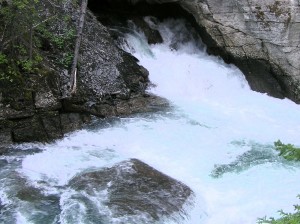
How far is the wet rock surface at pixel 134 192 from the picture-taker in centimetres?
696

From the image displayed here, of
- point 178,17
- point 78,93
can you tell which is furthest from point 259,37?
point 78,93

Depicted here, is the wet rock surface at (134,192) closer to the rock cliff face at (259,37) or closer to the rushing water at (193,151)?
the rushing water at (193,151)

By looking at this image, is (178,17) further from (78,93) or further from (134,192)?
(134,192)

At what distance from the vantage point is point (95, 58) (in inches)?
450

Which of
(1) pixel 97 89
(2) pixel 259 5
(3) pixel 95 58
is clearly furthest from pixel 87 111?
(2) pixel 259 5

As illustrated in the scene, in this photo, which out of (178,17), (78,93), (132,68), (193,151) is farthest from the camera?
(178,17)

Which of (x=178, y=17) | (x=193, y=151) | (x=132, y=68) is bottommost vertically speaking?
(x=193, y=151)

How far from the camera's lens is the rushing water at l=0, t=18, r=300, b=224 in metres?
7.27

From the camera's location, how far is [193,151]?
9.54m

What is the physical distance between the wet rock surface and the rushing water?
221mm

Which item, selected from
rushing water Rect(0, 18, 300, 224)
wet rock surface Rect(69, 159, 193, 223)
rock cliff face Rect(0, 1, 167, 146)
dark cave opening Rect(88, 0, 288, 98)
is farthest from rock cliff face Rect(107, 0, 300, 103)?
wet rock surface Rect(69, 159, 193, 223)

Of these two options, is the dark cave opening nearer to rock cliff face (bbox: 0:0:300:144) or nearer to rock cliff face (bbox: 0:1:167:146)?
rock cliff face (bbox: 0:0:300:144)

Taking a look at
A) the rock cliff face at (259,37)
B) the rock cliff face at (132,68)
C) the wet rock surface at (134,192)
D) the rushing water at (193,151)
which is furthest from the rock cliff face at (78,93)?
the rock cliff face at (259,37)

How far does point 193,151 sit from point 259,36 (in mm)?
5765
